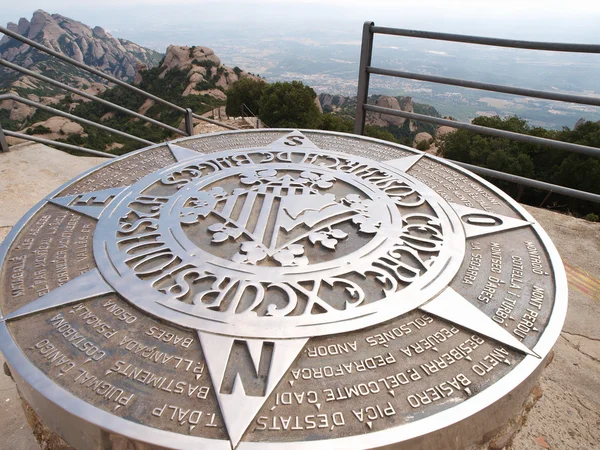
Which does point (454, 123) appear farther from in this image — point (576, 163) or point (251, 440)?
point (576, 163)

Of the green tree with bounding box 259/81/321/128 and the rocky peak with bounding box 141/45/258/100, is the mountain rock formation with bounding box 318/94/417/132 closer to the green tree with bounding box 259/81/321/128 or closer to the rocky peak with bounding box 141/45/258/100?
the rocky peak with bounding box 141/45/258/100

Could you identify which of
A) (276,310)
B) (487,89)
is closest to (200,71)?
(487,89)

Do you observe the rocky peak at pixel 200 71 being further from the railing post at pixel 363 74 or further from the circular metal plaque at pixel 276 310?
the circular metal plaque at pixel 276 310

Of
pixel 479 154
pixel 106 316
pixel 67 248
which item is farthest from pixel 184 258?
pixel 479 154

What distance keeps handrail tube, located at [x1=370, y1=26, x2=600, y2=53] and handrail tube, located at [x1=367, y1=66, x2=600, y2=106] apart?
1.26 ft

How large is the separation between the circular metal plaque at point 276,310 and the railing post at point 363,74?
226cm

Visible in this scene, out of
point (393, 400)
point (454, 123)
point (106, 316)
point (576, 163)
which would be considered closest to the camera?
point (393, 400)

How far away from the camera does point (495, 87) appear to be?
4273 mm

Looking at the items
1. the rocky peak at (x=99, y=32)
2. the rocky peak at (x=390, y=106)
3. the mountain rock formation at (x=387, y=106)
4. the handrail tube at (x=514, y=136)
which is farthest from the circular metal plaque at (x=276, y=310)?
the rocky peak at (x=99, y=32)

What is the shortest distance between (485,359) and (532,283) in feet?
2.35

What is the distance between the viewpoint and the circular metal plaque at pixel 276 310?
5.16 feet

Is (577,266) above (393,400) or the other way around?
the other way around

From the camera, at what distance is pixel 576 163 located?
43.0 feet

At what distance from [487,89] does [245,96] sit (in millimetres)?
30574
